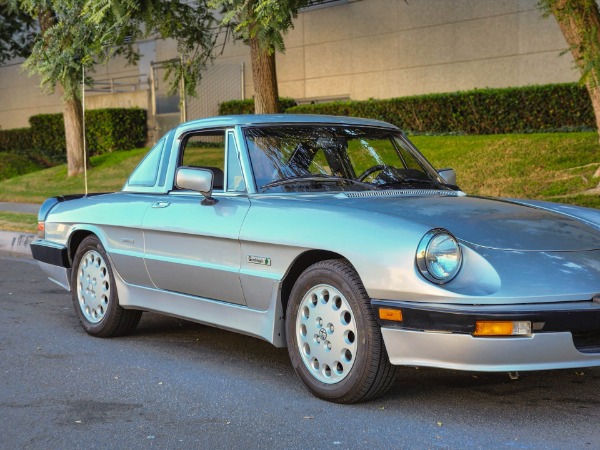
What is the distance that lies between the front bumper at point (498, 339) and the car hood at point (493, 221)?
0.40 metres

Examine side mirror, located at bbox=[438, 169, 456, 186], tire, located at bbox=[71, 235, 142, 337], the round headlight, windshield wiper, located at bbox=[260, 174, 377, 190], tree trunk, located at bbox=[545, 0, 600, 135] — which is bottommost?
tire, located at bbox=[71, 235, 142, 337]

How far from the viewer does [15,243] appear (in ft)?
42.9

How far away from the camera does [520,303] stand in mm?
4332

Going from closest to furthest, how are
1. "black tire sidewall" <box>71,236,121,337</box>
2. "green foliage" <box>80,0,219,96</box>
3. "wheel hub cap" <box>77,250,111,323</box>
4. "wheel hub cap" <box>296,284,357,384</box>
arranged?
1. "wheel hub cap" <box>296,284,357,384</box>
2. "black tire sidewall" <box>71,236,121,337</box>
3. "wheel hub cap" <box>77,250,111,323</box>
4. "green foliage" <box>80,0,219,96</box>

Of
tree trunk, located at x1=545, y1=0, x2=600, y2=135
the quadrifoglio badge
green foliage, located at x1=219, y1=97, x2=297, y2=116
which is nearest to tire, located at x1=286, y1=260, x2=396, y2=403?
the quadrifoglio badge

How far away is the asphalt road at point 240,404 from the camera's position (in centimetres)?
429

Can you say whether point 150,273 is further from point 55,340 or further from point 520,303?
point 520,303

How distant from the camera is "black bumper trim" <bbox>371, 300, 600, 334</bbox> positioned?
4285 mm

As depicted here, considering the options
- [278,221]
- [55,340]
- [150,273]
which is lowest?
[55,340]

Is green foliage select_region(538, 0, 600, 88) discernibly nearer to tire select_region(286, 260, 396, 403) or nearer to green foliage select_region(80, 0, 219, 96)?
green foliage select_region(80, 0, 219, 96)

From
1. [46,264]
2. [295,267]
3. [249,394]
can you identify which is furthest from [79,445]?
[46,264]

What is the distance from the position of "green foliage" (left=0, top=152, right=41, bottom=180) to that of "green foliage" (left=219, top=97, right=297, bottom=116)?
23.3ft

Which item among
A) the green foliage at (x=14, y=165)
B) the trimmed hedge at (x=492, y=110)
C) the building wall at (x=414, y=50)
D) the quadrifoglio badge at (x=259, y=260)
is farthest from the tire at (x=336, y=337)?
the green foliage at (x=14, y=165)

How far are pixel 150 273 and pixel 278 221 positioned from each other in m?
1.41
